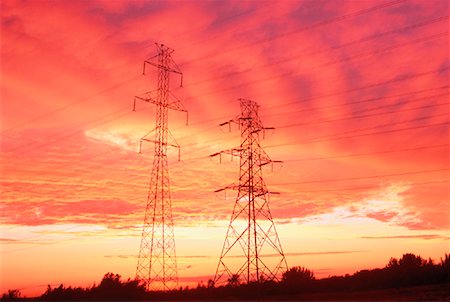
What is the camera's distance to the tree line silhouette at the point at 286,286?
125 ft

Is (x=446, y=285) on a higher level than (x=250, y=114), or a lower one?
lower

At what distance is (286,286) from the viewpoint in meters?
42.2

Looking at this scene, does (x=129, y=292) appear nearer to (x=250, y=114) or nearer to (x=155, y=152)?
(x=155, y=152)

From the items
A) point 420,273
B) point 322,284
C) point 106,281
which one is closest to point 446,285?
point 420,273

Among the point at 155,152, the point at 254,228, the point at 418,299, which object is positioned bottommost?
the point at 418,299

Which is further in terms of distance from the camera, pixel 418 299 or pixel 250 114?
pixel 250 114

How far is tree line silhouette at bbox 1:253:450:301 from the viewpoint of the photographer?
3800 cm

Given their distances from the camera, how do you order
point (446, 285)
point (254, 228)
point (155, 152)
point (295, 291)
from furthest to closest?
point (155, 152)
point (254, 228)
point (295, 291)
point (446, 285)

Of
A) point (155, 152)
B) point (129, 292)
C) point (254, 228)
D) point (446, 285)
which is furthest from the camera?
point (155, 152)

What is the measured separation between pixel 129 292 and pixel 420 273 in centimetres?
2299

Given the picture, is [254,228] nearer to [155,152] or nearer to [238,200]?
[238,200]

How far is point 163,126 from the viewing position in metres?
53.6

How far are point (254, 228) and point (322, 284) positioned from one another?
28.1 feet

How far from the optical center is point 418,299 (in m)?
28.8
